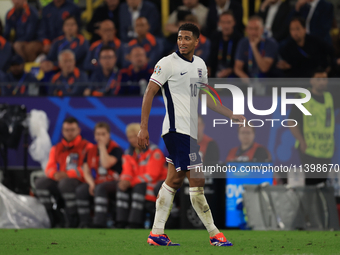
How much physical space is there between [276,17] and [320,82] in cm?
292

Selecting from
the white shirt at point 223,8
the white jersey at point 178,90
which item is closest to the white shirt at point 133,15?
the white shirt at point 223,8

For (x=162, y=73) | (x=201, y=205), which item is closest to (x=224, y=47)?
(x=162, y=73)

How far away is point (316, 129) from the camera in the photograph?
9211 millimetres

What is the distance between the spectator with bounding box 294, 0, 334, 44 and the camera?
11.4m

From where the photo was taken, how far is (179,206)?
966cm

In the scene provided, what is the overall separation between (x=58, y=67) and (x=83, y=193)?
376 centimetres

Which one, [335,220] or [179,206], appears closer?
[335,220]

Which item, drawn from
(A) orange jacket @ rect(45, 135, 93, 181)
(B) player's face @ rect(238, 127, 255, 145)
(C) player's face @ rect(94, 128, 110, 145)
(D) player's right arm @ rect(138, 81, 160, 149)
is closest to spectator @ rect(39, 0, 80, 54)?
(A) orange jacket @ rect(45, 135, 93, 181)

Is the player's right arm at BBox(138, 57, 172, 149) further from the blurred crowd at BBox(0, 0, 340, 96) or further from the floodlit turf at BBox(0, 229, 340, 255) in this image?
the blurred crowd at BBox(0, 0, 340, 96)

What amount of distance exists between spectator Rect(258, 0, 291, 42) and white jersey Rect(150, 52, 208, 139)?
6171mm

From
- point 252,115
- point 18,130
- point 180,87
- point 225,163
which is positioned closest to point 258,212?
point 225,163

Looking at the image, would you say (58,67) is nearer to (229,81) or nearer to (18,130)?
(18,130)

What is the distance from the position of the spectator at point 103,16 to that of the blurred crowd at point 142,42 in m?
0.02

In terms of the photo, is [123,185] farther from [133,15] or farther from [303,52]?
[133,15]
